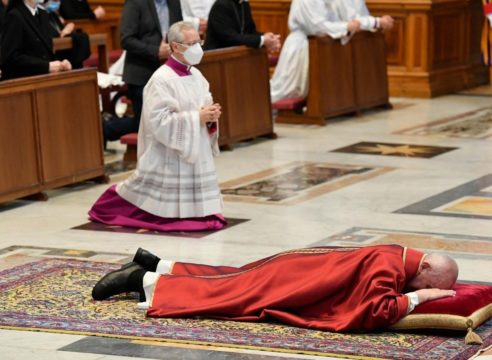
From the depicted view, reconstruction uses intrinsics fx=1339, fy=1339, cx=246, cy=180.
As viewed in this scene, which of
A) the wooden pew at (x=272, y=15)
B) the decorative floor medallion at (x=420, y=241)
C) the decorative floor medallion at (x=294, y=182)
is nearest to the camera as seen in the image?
the decorative floor medallion at (x=420, y=241)

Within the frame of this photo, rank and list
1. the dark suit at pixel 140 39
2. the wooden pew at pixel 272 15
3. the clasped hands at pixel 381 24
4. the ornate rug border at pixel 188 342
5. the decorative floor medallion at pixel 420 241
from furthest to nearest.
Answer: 1. the wooden pew at pixel 272 15
2. the clasped hands at pixel 381 24
3. the dark suit at pixel 140 39
4. the decorative floor medallion at pixel 420 241
5. the ornate rug border at pixel 188 342

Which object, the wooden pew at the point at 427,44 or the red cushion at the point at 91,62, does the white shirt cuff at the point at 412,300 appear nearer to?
the red cushion at the point at 91,62

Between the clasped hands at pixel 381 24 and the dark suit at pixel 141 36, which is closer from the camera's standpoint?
the dark suit at pixel 141 36

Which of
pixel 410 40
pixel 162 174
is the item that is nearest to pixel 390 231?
pixel 162 174

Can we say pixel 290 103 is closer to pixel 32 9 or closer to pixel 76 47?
pixel 76 47

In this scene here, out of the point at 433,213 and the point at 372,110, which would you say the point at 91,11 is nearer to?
the point at 372,110

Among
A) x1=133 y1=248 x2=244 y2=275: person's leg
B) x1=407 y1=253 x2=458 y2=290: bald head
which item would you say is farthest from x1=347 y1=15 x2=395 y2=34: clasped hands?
x1=407 y1=253 x2=458 y2=290: bald head

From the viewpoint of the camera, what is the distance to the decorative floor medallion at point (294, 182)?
1109cm

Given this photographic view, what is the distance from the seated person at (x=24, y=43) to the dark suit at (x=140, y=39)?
1.10m

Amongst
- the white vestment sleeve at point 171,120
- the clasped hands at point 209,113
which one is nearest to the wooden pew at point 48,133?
the white vestment sleeve at point 171,120

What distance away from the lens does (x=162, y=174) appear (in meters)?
9.88

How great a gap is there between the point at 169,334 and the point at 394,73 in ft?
37.1

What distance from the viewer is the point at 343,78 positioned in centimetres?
1560

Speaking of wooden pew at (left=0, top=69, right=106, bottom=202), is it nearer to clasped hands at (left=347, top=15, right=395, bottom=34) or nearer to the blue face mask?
the blue face mask
